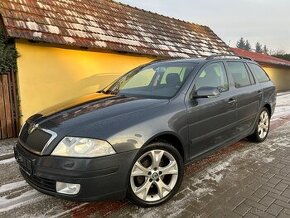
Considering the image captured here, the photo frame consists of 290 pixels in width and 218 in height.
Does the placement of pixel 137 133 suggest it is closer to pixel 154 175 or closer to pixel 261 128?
pixel 154 175

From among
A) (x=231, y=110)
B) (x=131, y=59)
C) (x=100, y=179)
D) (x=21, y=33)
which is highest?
(x=21, y=33)

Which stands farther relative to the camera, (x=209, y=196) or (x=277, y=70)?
(x=277, y=70)

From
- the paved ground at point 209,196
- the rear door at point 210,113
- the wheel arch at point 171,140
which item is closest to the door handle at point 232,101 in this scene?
the rear door at point 210,113

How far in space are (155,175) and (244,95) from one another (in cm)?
244

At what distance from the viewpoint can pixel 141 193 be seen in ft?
10.7

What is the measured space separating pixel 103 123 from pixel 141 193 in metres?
0.91

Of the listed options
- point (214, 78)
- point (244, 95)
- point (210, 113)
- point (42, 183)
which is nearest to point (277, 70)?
point (244, 95)

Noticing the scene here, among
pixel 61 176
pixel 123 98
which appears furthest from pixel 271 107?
pixel 61 176

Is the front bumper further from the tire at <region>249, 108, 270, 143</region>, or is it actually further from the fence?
the fence

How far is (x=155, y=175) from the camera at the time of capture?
335 cm

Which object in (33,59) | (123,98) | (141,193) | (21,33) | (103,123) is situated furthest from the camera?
(33,59)

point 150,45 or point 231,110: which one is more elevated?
point 150,45

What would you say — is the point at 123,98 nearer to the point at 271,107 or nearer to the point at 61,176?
the point at 61,176

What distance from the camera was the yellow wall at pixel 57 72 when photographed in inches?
275
